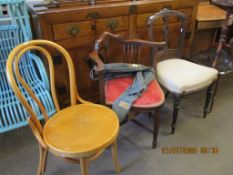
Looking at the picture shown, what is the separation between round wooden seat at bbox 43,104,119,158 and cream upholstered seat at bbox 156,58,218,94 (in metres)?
0.59

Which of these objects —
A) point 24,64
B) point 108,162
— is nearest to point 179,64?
point 108,162

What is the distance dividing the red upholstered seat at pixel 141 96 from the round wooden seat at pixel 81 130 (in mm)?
174

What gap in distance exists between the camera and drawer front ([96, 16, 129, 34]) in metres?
1.70

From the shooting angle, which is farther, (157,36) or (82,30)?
(157,36)

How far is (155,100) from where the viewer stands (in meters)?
1.43

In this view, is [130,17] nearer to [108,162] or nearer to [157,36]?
[157,36]

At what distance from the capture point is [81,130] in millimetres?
1166

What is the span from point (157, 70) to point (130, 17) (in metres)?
0.49

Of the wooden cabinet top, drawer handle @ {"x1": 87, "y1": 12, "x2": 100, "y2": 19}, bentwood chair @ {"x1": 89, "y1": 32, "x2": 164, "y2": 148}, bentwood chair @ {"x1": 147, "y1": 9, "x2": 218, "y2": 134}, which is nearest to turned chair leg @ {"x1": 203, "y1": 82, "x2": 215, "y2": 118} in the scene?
bentwood chair @ {"x1": 147, "y1": 9, "x2": 218, "y2": 134}

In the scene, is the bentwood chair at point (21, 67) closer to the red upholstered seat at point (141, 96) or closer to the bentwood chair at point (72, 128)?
the bentwood chair at point (72, 128)

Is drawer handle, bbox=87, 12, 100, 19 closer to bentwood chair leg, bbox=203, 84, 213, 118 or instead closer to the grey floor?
the grey floor

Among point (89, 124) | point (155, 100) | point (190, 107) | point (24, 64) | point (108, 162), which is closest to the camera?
point (89, 124)

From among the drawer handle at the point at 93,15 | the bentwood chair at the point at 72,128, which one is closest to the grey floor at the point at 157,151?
the bentwood chair at the point at 72,128

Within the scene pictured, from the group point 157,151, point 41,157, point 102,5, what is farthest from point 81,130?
point 102,5
